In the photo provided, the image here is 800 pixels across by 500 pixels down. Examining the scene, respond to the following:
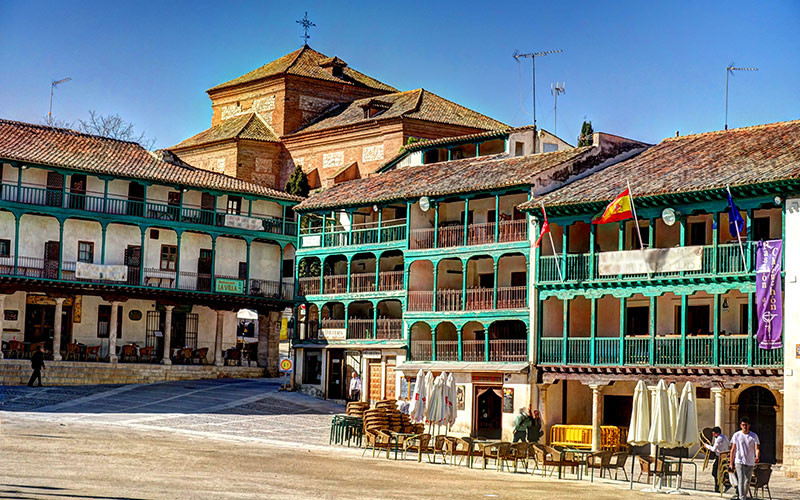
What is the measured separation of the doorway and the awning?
72 centimetres

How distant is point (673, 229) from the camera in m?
38.2

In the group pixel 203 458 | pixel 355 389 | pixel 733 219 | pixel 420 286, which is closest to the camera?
pixel 203 458

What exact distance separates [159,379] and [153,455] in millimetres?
24415

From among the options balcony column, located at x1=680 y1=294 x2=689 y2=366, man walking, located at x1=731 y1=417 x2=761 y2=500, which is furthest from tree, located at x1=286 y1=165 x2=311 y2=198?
man walking, located at x1=731 y1=417 x2=761 y2=500

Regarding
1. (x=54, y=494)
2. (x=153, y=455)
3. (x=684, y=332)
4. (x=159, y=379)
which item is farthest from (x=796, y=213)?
(x=159, y=379)

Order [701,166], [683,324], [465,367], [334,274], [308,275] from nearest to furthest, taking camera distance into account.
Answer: [683,324] < [701,166] < [465,367] < [334,274] < [308,275]

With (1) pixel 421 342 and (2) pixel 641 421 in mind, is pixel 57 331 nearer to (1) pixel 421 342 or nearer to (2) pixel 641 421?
(1) pixel 421 342

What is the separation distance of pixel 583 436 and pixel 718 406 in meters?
4.18

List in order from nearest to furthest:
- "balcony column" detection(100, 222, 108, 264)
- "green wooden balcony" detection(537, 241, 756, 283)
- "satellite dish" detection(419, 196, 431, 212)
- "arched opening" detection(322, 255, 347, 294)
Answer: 1. "green wooden balcony" detection(537, 241, 756, 283)
2. "satellite dish" detection(419, 196, 431, 212)
3. "arched opening" detection(322, 255, 347, 294)
4. "balcony column" detection(100, 222, 108, 264)

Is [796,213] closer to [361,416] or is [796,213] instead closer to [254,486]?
[361,416]

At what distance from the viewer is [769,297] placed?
109ft

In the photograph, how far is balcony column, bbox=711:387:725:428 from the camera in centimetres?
3391

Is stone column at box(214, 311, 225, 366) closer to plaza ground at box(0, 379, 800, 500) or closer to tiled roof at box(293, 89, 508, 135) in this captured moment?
plaza ground at box(0, 379, 800, 500)

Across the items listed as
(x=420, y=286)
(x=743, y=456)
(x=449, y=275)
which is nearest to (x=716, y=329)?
(x=743, y=456)
